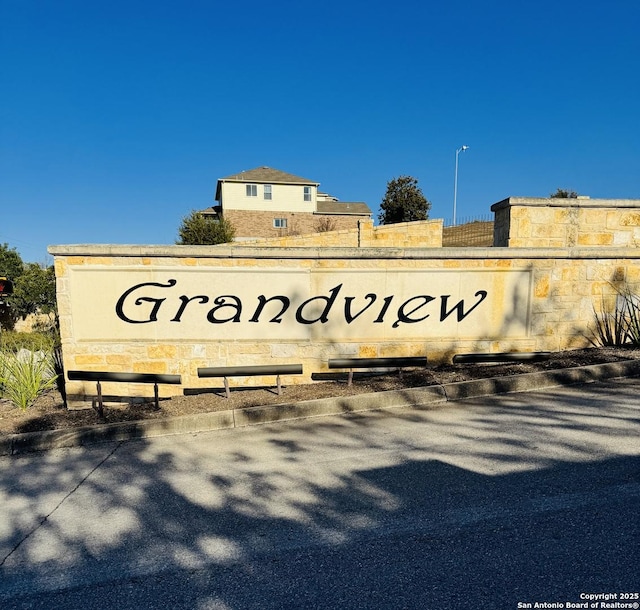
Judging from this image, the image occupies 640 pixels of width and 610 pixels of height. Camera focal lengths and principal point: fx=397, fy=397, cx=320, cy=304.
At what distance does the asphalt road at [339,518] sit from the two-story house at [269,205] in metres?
37.9

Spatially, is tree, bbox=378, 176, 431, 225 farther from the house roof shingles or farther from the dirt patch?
the dirt patch

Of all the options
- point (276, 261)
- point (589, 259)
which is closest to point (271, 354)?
point (276, 261)

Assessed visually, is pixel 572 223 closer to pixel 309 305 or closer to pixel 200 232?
pixel 309 305

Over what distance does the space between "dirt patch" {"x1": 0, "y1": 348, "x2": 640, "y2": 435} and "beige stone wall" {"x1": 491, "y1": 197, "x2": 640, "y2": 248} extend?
212cm

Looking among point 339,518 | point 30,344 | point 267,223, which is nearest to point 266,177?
point 267,223

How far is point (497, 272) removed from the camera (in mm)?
6777

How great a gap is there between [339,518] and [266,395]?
3.20m

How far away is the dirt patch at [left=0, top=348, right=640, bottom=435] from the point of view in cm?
532

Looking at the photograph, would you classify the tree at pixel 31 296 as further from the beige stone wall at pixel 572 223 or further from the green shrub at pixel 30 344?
the beige stone wall at pixel 572 223

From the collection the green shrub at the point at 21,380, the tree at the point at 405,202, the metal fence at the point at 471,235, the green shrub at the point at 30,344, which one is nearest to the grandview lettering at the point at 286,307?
the green shrub at the point at 21,380

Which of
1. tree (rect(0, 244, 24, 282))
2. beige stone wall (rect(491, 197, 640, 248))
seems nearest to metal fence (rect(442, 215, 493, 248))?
beige stone wall (rect(491, 197, 640, 248))

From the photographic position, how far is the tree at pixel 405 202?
1571 inches

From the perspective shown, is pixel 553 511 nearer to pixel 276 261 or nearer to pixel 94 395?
pixel 276 261

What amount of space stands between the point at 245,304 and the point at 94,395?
2.86 meters
